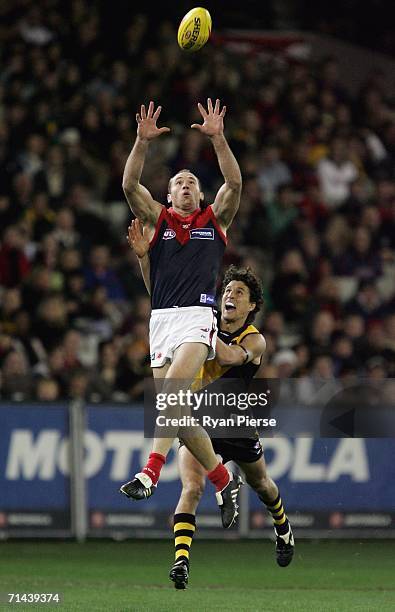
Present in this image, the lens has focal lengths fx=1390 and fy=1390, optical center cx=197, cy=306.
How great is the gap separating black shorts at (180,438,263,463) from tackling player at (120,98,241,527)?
52cm

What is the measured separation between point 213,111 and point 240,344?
1.85 metres

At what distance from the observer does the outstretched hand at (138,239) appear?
10.2m

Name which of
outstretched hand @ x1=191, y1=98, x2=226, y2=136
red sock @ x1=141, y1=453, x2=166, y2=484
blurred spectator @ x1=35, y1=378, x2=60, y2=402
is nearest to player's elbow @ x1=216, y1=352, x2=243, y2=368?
red sock @ x1=141, y1=453, x2=166, y2=484

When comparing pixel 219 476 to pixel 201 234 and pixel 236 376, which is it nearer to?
pixel 236 376

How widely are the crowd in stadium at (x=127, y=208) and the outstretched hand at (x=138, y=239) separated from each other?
15.3 feet

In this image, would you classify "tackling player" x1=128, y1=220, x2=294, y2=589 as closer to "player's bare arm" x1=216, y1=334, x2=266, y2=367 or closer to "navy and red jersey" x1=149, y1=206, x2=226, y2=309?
"player's bare arm" x1=216, y1=334, x2=266, y2=367

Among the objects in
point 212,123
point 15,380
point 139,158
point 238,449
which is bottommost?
point 238,449

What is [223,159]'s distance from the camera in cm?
1005

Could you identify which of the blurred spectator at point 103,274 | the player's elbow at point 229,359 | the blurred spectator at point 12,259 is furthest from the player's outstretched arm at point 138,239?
the blurred spectator at point 103,274

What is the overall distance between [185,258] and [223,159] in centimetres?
79

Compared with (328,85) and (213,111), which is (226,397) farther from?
(328,85)

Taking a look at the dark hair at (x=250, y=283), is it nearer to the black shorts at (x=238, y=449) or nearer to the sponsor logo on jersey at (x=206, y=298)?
the sponsor logo on jersey at (x=206, y=298)

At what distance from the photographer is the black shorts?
10.9 meters

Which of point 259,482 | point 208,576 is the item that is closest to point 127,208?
point 208,576
